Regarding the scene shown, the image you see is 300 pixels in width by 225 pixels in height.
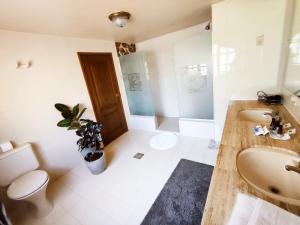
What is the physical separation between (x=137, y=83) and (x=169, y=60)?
3.34 feet

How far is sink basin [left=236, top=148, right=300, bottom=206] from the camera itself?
93 centimetres

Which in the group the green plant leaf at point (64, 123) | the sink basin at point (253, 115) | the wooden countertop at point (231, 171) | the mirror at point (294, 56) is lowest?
the sink basin at point (253, 115)

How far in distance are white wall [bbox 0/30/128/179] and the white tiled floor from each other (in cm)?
51

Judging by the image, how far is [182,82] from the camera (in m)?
3.01

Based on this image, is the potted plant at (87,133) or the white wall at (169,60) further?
the white wall at (169,60)

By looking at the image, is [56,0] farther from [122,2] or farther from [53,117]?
[53,117]

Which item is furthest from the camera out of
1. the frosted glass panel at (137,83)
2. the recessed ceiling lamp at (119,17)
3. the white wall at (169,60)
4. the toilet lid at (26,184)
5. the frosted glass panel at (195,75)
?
the frosted glass panel at (137,83)

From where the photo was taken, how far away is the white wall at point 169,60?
2.75m

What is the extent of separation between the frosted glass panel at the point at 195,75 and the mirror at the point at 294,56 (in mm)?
1136

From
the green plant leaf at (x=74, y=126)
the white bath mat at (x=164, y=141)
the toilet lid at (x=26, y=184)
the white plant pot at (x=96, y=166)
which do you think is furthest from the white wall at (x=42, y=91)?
the white bath mat at (x=164, y=141)

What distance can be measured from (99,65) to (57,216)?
8.54ft

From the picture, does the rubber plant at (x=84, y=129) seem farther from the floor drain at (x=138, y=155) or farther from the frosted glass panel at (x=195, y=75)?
the frosted glass panel at (x=195, y=75)

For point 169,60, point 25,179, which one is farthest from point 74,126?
point 169,60

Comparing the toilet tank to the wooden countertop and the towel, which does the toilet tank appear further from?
the towel
